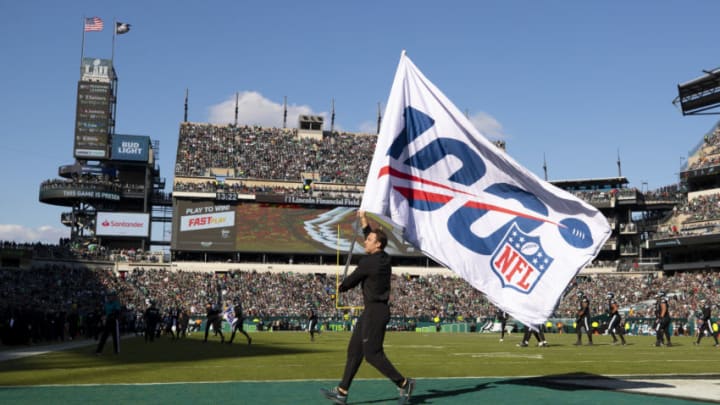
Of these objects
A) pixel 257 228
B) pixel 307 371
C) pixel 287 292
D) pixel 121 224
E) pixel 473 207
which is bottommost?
pixel 287 292

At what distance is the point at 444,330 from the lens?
57.4 meters

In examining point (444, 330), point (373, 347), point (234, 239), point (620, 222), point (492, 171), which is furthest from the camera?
point (620, 222)

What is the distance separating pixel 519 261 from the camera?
1093cm

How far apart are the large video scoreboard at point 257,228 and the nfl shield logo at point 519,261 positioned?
6689cm

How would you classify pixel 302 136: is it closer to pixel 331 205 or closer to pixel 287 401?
pixel 331 205

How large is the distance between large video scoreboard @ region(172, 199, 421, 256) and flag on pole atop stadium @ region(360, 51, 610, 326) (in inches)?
2623

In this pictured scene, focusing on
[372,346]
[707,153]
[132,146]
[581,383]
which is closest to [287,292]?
[132,146]

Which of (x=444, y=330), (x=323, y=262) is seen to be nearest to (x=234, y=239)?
(x=323, y=262)

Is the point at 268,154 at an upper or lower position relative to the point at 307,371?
upper

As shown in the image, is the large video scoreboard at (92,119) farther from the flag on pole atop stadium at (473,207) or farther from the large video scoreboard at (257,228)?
the flag on pole atop stadium at (473,207)

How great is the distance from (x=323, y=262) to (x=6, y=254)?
107 feet

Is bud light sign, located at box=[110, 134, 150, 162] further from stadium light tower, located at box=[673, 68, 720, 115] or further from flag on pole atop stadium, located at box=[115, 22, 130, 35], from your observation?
stadium light tower, located at box=[673, 68, 720, 115]

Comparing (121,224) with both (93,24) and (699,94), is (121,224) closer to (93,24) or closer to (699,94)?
(93,24)

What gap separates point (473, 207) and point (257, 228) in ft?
227
